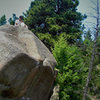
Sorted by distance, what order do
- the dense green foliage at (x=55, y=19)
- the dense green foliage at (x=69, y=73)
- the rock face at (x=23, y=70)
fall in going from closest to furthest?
the rock face at (x=23, y=70) → the dense green foliage at (x=69, y=73) → the dense green foliage at (x=55, y=19)

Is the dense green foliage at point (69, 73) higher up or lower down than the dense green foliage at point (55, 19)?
lower down

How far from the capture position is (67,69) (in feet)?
33.2

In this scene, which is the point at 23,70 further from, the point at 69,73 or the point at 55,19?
the point at 55,19

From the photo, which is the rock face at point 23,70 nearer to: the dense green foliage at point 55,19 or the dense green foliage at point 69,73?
the dense green foliage at point 69,73

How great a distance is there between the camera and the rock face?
14.9 ft

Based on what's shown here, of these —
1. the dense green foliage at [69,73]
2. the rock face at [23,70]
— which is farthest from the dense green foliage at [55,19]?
the rock face at [23,70]

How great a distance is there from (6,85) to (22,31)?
285cm

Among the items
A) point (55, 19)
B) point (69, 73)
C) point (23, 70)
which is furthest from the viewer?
point (55, 19)

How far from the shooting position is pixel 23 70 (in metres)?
4.93

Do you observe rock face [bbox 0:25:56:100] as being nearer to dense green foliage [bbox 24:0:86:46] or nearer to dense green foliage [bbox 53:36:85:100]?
dense green foliage [bbox 53:36:85:100]

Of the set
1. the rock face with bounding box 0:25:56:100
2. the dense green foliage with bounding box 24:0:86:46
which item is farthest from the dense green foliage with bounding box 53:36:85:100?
the dense green foliage with bounding box 24:0:86:46

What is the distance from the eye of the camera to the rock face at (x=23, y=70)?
453cm

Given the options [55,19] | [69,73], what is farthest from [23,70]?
[55,19]

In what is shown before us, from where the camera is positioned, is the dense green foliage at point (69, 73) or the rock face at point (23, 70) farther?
the dense green foliage at point (69, 73)
